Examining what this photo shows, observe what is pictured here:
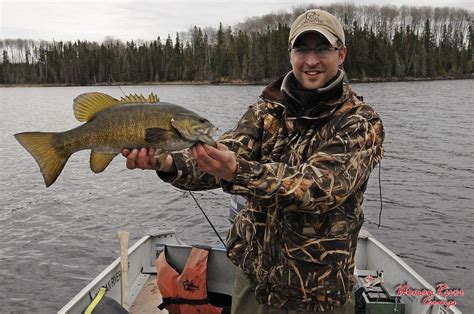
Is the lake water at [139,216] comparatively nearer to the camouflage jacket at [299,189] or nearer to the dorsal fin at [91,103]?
the camouflage jacket at [299,189]

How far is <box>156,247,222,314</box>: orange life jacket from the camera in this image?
17.3 feet

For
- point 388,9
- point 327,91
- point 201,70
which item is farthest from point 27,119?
point 388,9

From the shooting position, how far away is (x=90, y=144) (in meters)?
3.04

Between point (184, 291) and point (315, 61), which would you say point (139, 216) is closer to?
point (184, 291)

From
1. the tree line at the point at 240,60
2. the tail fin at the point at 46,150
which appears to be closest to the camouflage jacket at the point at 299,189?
the tail fin at the point at 46,150

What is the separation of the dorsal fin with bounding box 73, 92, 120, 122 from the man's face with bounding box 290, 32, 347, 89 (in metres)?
1.17

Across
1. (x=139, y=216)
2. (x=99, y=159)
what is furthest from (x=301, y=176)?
(x=139, y=216)

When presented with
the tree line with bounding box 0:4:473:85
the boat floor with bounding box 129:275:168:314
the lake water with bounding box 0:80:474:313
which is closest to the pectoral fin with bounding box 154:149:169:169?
the boat floor with bounding box 129:275:168:314

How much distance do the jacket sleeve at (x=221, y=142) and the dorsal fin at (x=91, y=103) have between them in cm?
53

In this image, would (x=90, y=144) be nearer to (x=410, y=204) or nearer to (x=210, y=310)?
(x=210, y=310)

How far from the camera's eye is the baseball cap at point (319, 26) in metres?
2.90

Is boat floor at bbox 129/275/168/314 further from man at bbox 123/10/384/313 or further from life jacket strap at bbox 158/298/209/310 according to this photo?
man at bbox 123/10/384/313

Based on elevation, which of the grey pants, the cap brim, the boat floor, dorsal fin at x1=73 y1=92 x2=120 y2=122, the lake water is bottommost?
the lake water

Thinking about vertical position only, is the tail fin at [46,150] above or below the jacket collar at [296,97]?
below
